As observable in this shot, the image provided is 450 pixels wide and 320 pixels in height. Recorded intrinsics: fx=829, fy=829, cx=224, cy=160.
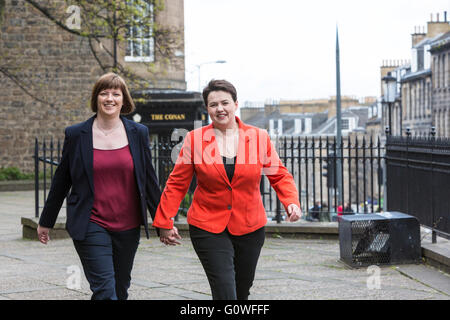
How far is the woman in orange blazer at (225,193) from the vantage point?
5312mm

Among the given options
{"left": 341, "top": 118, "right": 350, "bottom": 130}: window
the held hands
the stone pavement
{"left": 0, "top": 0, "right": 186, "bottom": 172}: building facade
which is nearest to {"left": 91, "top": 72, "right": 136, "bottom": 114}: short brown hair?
the held hands

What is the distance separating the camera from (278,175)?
18.3 feet

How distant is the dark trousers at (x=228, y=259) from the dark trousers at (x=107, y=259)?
44 cm

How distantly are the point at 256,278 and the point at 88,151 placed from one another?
3.70m

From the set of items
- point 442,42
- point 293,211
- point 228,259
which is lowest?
point 228,259

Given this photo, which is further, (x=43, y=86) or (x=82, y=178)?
(x=43, y=86)

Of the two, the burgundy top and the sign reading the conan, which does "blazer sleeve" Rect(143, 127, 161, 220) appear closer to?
the burgundy top

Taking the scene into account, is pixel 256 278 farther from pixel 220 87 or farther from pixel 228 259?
pixel 220 87

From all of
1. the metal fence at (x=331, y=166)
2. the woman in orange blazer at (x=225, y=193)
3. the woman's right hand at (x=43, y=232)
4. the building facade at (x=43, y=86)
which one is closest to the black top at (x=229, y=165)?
the woman in orange blazer at (x=225, y=193)

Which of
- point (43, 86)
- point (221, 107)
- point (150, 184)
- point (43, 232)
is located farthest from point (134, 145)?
point (43, 86)

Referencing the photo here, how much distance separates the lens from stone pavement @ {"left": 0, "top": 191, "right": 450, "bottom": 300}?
25.1 ft
